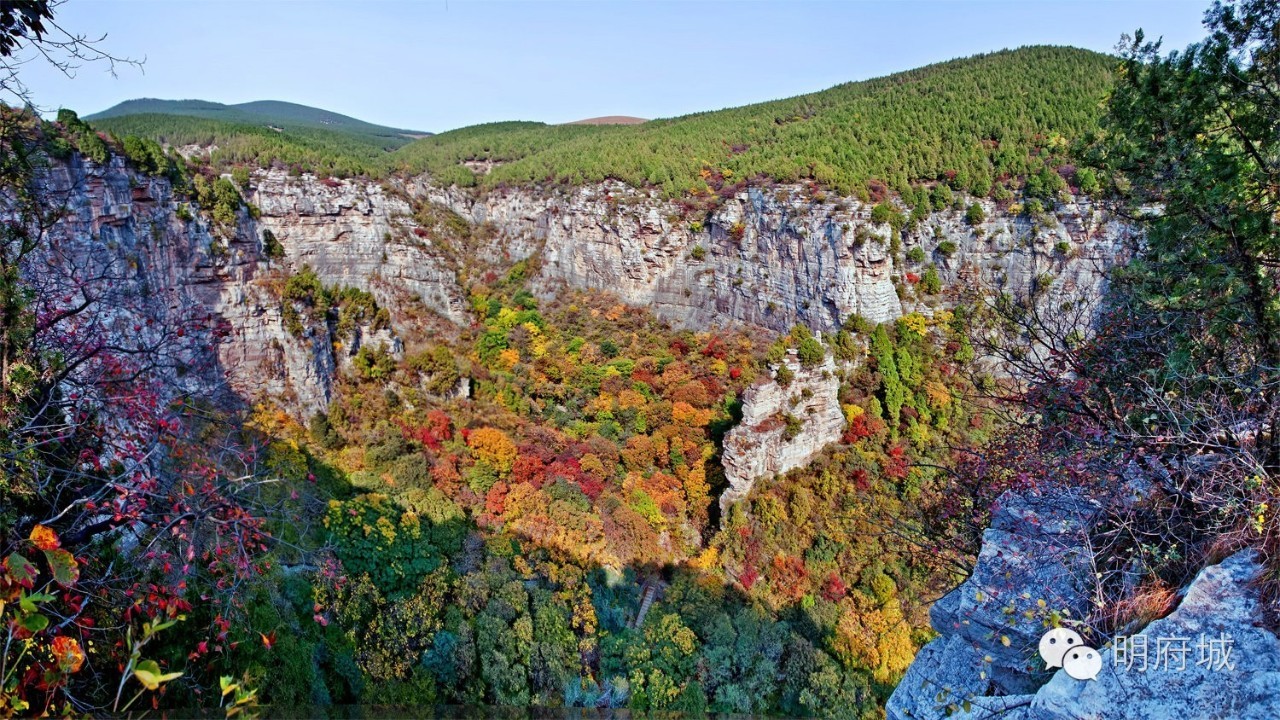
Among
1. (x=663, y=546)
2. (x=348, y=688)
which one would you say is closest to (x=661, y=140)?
(x=663, y=546)

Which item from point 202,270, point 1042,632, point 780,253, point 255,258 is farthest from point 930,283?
point 202,270

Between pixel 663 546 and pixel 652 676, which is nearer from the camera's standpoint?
pixel 652 676

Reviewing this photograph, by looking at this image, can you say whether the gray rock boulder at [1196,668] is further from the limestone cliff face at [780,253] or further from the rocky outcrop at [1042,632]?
the limestone cliff face at [780,253]

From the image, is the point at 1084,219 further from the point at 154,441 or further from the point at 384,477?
the point at 154,441

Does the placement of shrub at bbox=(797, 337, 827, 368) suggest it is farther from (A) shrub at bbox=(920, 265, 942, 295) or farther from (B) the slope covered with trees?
(B) the slope covered with trees

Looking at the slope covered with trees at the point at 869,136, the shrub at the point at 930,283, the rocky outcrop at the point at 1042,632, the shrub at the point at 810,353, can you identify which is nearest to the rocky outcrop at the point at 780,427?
the shrub at the point at 810,353

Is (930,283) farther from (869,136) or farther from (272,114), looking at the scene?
(272,114)
